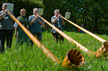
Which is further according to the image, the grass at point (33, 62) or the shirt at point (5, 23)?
the shirt at point (5, 23)

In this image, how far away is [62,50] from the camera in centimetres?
388

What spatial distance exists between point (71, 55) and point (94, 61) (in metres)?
0.68

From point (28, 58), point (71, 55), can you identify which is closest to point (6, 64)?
point (28, 58)

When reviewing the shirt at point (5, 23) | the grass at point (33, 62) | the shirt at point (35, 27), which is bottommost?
the shirt at point (35, 27)

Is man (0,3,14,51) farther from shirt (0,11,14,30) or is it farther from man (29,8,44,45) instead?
man (29,8,44,45)

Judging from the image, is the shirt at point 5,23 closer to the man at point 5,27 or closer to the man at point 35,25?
the man at point 5,27

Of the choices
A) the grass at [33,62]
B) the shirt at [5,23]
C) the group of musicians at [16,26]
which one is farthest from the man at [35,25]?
the grass at [33,62]

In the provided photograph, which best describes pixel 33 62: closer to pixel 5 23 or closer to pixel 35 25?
pixel 5 23

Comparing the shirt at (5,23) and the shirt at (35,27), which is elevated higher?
the shirt at (5,23)

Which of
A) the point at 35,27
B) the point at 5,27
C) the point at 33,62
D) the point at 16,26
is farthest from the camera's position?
the point at 35,27

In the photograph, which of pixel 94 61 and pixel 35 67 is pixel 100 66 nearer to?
pixel 94 61

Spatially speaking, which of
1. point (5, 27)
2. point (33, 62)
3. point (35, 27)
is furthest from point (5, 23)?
point (33, 62)

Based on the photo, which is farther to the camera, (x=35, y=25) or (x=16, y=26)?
(x=35, y=25)

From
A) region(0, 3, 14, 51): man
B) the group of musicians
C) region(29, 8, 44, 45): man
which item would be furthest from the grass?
region(29, 8, 44, 45): man
